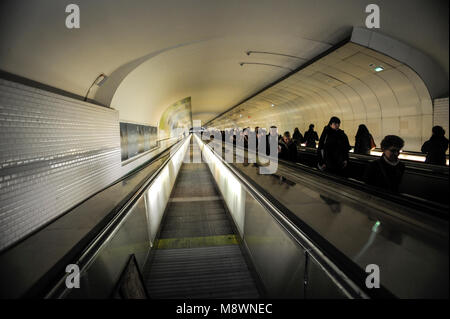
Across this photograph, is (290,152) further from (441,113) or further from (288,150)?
(441,113)

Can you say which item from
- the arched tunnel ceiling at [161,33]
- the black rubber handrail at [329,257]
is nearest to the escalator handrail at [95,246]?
the black rubber handrail at [329,257]

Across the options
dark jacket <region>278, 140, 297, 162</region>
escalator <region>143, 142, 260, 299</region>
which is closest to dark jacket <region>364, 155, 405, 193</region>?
escalator <region>143, 142, 260, 299</region>

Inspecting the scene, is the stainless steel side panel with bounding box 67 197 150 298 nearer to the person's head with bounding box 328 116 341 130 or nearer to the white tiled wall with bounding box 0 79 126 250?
the white tiled wall with bounding box 0 79 126 250

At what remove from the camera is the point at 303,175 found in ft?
13.1

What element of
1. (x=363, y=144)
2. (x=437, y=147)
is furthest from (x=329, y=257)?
(x=363, y=144)

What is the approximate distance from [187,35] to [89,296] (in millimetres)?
5657

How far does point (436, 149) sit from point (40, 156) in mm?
5236

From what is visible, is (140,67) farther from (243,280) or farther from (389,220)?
(389,220)

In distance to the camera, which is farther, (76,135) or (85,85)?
(85,85)

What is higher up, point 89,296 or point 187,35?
point 187,35

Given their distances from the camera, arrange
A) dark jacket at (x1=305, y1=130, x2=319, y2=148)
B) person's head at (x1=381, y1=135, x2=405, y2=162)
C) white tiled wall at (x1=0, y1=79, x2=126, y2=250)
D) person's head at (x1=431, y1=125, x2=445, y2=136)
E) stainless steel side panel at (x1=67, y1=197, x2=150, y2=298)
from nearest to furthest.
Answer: stainless steel side panel at (x1=67, y1=197, x2=150, y2=298)
person's head at (x1=431, y1=125, x2=445, y2=136)
person's head at (x1=381, y1=135, x2=405, y2=162)
white tiled wall at (x1=0, y1=79, x2=126, y2=250)
dark jacket at (x1=305, y1=130, x2=319, y2=148)

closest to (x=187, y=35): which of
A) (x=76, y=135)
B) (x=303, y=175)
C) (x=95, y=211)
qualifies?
(x=76, y=135)

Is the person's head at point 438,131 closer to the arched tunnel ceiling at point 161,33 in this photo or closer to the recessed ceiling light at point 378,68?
the arched tunnel ceiling at point 161,33

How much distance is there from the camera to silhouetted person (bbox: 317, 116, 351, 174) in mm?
4461
